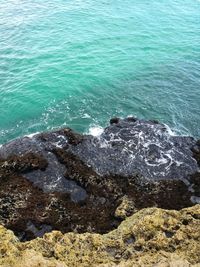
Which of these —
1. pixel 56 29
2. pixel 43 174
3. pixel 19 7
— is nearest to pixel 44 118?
pixel 43 174

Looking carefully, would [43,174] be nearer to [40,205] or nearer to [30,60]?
[40,205]

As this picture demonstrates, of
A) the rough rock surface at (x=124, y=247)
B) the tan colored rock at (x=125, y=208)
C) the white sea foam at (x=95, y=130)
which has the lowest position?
the white sea foam at (x=95, y=130)

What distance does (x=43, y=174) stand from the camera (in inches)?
982

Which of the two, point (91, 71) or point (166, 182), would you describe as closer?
point (166, 182)

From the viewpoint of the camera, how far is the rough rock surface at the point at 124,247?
1573 centimetres

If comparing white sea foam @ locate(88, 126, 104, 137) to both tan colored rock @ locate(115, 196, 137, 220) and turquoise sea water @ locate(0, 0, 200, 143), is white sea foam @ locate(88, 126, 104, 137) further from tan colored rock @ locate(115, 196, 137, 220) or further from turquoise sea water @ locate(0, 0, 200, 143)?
tan colored rock @ locate(115, 196, 137, 220)

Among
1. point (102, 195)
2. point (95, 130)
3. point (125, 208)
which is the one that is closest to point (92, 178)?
point (102, 195)

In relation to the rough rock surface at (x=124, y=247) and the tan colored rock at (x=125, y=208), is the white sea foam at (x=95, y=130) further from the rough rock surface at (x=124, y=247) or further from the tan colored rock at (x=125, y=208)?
the rough rock surface at (x=124, y=247)

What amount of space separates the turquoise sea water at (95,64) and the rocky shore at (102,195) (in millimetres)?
4952

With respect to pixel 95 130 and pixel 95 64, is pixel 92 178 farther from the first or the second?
pixel 95 64

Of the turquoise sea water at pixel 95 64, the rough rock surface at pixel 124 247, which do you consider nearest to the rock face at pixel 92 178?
the rough rock surface at pixel 124 247

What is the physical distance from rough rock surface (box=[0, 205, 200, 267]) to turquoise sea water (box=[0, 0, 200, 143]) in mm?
15013

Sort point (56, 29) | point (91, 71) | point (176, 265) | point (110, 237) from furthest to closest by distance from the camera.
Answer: point (56, 29) < point (91, 71) < point (110, 237) < point (176, 265)

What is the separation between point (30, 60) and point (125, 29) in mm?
15922
